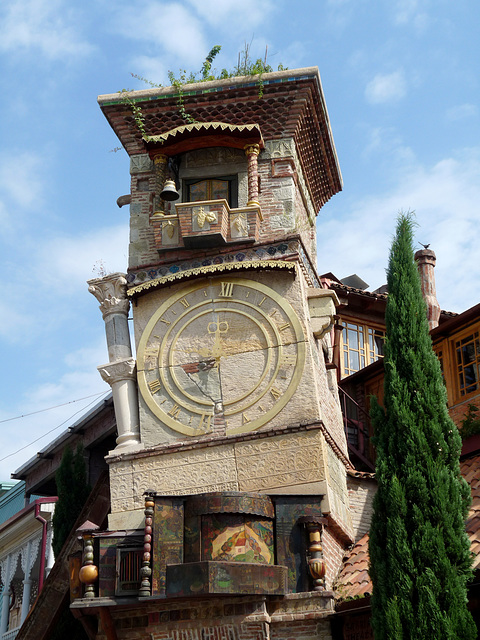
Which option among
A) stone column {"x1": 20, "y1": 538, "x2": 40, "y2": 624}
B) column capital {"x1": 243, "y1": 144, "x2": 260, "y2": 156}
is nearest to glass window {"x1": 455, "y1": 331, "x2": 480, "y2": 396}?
column capital {"x1": 243, "y1": 144, "x2": 260, "y2": 156}

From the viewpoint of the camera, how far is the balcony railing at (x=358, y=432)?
61.5 ft

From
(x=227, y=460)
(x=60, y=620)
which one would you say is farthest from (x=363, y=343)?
(x=60, y=620)

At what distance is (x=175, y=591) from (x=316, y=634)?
2002 millimetres

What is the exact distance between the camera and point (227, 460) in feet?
49.7

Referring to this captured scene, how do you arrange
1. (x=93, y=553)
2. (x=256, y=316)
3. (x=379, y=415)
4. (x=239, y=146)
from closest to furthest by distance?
(x=379, y=415), (x=93, y=553), (x=256, y=316), (x=239, y=146)

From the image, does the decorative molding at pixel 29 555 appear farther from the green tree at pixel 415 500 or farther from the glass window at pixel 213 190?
the green tree at pixel 415 500

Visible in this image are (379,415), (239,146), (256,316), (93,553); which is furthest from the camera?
(239,146)

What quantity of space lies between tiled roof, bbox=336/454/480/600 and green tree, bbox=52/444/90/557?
590cm

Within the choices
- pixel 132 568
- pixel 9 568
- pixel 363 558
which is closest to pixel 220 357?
pixel 132 568

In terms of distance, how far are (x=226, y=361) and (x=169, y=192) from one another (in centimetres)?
294

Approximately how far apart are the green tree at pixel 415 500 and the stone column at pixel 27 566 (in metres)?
10.2

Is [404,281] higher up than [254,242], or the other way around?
[254,242]

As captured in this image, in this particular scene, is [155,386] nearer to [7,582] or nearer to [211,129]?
[211,129]

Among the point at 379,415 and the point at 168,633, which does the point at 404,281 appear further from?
the point at 168,633
